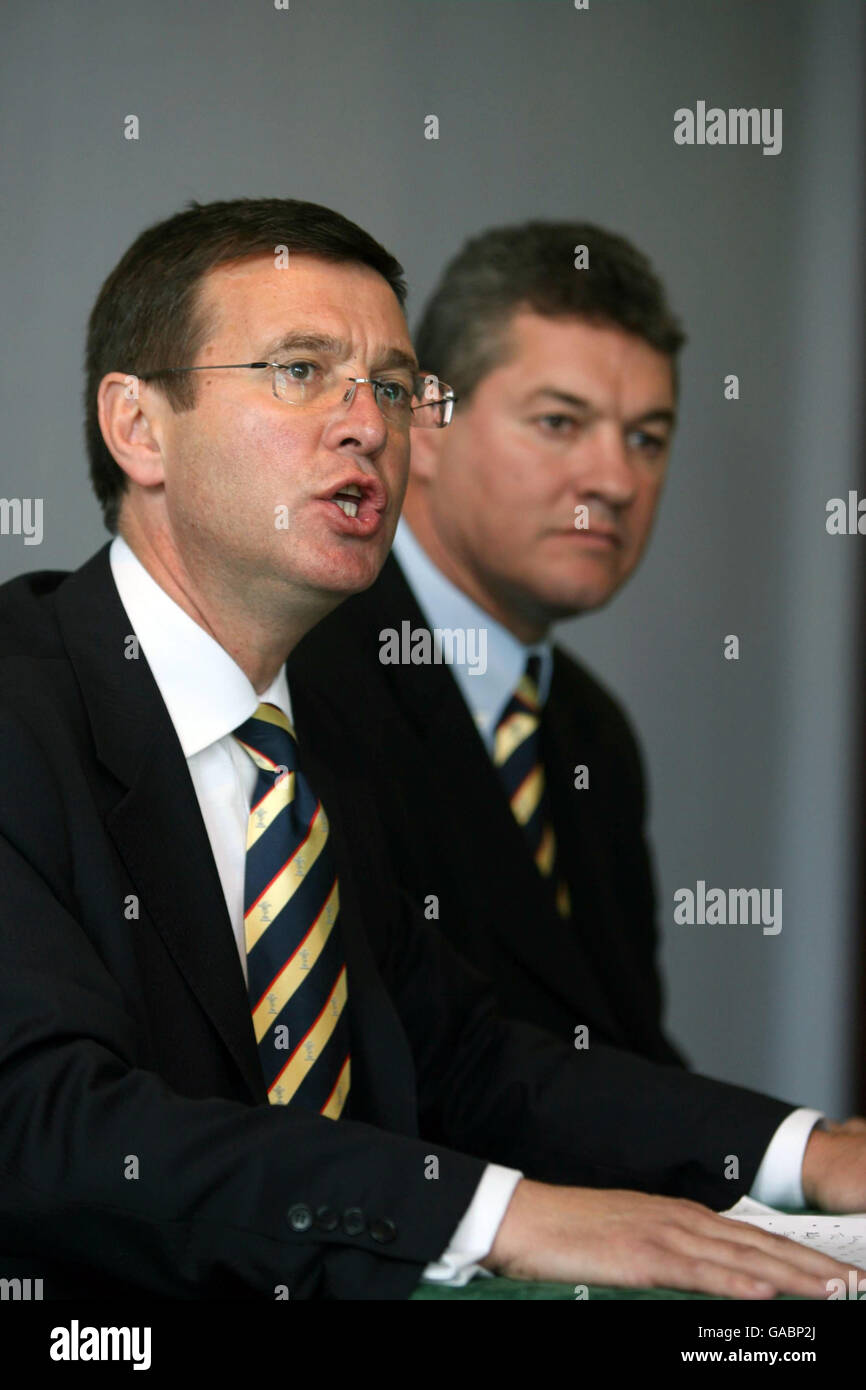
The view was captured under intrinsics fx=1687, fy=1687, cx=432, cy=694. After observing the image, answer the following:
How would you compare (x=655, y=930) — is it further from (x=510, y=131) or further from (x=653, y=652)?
(x=510, y=131)

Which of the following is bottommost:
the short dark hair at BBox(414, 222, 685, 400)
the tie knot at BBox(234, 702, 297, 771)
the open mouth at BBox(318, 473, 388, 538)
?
the tie knot at BBox(234, 702, 297, 771)

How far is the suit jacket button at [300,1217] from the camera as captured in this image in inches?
42.2

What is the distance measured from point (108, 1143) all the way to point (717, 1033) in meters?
2.43

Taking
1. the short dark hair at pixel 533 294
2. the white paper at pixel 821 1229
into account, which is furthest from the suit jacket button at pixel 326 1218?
the short dark hair at pixel 533 294

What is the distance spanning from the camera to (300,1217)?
3.52 feet

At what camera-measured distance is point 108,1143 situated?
42.1 inches

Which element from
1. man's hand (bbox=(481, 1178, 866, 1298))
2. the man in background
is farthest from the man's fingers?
the man in background

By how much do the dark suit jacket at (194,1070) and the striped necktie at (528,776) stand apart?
51 centimetres

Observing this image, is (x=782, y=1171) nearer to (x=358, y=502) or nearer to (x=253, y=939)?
(x=253, y=939)

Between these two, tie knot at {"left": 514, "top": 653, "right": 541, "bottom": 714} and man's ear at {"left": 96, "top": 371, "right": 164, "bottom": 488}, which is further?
tie knot at {"left": 514, "top": 653, "right": 541, "bottom": 714}

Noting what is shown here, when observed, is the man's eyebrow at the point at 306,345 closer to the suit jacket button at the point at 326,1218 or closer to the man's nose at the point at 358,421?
the man's nose at the point at 358,421

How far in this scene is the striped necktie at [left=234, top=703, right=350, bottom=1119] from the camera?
1.35 metres

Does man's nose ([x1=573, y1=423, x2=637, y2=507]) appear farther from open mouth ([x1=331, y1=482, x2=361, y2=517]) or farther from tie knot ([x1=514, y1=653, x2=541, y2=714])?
open mouth ([x1=331, y1=482, x2=361, y2=517])

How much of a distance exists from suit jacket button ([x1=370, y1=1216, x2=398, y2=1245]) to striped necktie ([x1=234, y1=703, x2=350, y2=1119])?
0.93ft
